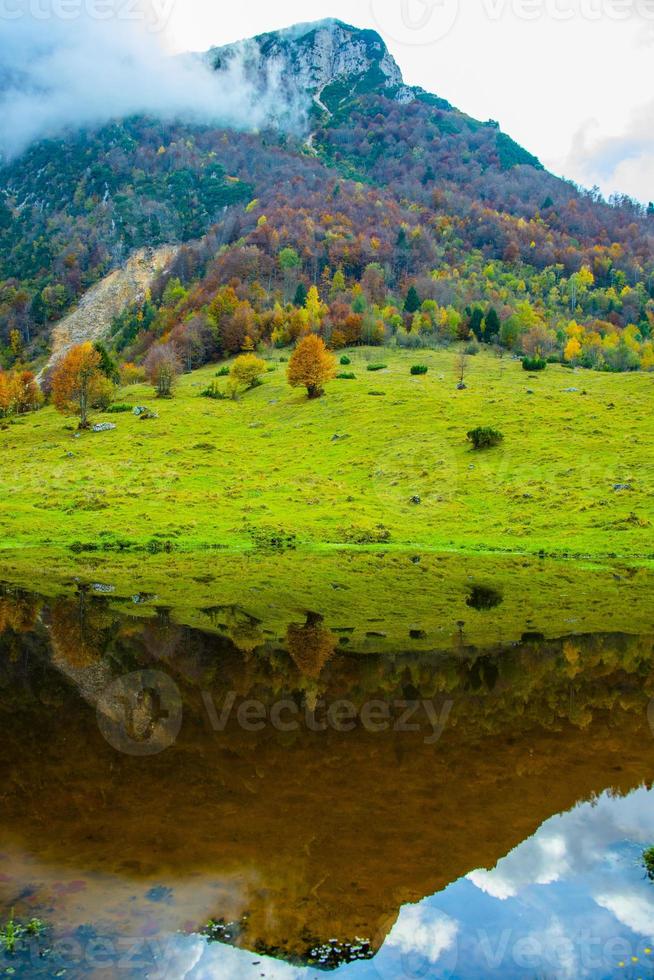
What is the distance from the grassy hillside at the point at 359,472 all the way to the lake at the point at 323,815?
25.4m

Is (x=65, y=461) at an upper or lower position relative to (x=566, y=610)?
upper

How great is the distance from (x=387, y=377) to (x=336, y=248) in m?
97.8

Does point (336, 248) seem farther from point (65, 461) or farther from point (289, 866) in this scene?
point (289, 866)

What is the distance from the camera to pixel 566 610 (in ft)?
87.6

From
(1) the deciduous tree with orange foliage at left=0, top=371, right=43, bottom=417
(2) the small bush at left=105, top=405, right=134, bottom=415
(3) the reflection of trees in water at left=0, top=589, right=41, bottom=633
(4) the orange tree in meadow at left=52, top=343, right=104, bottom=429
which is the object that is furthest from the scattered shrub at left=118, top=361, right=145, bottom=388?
(3) the reflection of trees in water at left=0, top=589, right=41, bottom=633

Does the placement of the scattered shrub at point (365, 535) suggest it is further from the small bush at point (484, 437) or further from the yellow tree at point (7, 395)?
the yellow tree at point (7, 395)

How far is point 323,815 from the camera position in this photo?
33.4 feet

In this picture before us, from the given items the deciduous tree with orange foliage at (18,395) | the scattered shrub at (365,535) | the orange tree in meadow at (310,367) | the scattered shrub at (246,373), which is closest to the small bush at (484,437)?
the scattered shrub at (365,535)

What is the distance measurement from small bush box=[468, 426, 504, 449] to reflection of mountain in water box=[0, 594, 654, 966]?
43558 millimetres

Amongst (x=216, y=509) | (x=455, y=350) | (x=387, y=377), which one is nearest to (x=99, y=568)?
(x=216, y=509)

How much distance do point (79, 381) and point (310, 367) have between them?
27.7m

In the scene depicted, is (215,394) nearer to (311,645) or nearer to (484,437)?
(484,437)

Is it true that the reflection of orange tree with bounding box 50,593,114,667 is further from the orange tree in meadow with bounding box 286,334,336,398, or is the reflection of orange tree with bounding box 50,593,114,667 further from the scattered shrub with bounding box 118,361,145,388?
the scattered shrub with bounding box 118,361,145,388

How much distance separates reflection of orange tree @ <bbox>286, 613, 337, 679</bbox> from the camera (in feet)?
61.1
